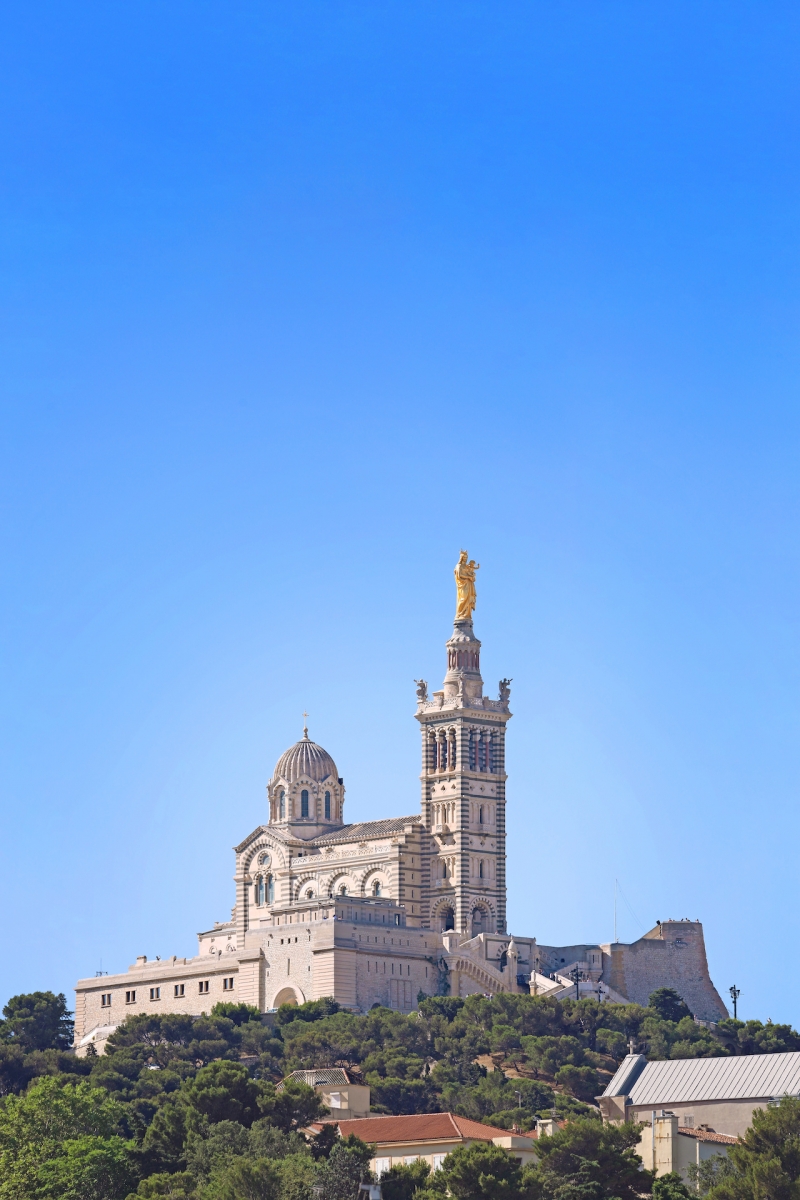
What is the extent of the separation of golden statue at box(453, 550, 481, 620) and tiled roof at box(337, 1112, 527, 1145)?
64.4 metres

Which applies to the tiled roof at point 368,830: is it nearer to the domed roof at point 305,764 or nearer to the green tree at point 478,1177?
the domed roof at point 305,764

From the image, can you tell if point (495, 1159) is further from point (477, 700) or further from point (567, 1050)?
point (477, 700)

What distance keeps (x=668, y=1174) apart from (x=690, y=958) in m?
72.0

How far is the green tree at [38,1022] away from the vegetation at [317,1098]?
13 cm

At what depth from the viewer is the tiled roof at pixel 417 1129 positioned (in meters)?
104

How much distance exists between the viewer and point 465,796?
163m

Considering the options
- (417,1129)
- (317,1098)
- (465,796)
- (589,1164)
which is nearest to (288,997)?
(465,796)

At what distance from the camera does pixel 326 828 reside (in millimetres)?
169375

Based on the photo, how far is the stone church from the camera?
156 m

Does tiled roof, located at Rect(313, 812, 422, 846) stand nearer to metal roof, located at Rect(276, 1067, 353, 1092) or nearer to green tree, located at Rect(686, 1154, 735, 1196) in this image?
metal roof, located at Rect(276, 1067, 353, 1092)

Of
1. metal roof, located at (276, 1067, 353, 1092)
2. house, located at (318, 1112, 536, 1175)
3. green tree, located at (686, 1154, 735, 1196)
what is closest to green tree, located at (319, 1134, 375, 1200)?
house, located at (318, 1112, 536, 1175)

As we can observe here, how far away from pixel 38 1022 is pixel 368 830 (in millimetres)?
24192

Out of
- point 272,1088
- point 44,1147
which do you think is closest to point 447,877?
point 272,1088

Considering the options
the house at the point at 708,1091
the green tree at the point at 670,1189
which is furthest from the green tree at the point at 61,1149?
the green tree at the point at 670,1189
